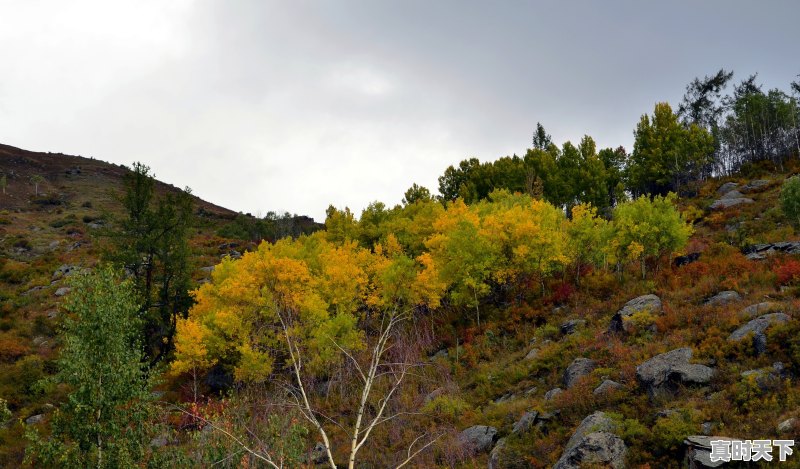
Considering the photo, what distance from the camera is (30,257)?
208 ft

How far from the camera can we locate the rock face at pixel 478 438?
19.0 metres

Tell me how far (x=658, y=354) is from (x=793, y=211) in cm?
2315

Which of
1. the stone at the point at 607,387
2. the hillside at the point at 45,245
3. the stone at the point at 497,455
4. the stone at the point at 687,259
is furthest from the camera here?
the hillside at the point at 45,245

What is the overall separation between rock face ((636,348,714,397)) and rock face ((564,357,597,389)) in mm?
2795

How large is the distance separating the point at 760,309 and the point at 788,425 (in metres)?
8.73

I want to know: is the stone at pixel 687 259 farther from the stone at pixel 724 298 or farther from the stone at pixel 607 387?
the stone at pixel 607 387

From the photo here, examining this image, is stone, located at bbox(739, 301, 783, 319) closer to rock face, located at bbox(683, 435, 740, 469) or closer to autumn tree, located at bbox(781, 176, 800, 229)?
rock face, located at bbox(683, 435, 740, 469)

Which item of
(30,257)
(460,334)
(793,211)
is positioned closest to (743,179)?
(793,211)

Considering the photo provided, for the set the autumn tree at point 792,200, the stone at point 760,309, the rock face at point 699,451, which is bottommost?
the rock face at point 699,451

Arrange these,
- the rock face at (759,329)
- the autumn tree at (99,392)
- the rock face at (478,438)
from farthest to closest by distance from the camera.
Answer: the rock face at (478,438), the rock face at (759,329), the autumn tree at (99,392)

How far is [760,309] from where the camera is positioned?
2064cm

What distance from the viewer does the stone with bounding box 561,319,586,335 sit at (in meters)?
27.8

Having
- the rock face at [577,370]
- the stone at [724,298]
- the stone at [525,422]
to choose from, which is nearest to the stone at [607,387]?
the rock face at [577,370]

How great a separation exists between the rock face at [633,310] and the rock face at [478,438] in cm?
902
